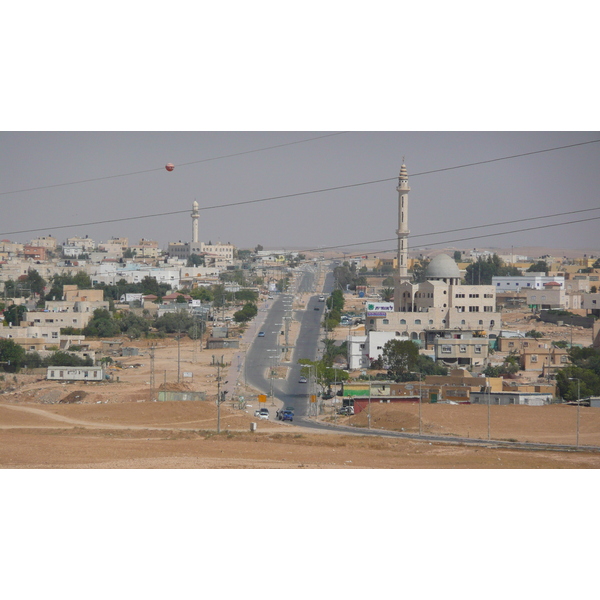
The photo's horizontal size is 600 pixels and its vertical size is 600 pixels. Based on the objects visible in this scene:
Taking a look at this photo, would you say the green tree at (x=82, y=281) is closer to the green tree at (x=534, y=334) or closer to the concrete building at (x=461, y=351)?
the green tree at (x=534, y=334)

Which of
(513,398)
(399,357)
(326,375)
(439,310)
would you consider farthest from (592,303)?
(513,398)

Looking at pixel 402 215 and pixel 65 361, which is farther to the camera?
pixel 402 215

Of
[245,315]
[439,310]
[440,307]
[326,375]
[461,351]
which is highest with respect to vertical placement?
[440,307]

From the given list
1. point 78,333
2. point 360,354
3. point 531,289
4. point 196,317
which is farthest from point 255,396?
point 531,289

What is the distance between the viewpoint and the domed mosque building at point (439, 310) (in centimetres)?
2964

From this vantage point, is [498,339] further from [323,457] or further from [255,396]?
[323,457]

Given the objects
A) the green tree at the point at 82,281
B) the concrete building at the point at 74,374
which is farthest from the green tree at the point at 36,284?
the concrete building at the point at 74,374

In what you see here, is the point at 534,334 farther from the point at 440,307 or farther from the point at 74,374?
the point at 74,374

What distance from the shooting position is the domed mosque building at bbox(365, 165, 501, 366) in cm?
2964

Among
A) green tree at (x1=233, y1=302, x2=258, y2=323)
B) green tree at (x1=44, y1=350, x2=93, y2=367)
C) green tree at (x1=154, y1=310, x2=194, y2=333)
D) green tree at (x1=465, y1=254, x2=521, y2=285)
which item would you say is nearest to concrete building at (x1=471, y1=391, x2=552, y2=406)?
green tree at (x1=44, y1=350, x2=93, y2=367)

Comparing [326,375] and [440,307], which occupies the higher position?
[440,307]

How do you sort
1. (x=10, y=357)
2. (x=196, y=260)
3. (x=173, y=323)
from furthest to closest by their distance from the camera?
(x=196, y=260)
(x=173, y=323)
(x=10, y=357)

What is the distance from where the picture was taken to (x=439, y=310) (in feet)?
102

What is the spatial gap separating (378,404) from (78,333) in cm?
1527
